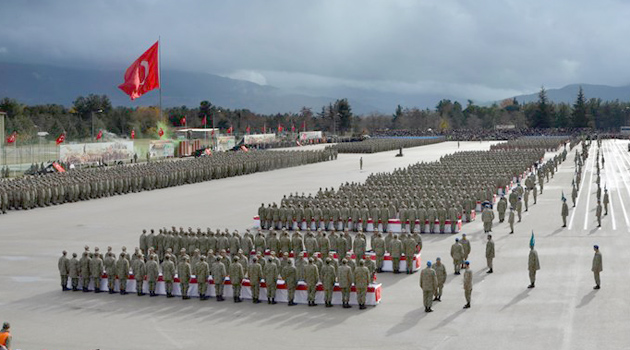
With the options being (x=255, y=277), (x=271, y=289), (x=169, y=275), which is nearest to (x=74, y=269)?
(x=169, y=275)

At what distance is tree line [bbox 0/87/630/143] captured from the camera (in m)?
95.9

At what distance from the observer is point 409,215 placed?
23.8 metres

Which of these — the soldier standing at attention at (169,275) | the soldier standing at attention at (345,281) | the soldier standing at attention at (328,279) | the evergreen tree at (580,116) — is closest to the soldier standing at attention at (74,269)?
the soldier standing at attention at (169,275)

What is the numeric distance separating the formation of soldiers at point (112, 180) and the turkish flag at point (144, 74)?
8.51 metres

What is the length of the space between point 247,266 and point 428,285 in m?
3.83

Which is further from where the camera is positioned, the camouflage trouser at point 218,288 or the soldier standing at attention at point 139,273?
the soldier standing at attention at point 139,273

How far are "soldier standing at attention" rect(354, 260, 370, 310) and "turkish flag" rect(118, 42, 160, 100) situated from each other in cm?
4287

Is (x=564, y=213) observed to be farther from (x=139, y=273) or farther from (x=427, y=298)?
(x=139, y=273)

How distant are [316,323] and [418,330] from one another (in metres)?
1.90

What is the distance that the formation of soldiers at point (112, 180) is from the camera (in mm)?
32031

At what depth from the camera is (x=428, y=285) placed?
14336 millimetres

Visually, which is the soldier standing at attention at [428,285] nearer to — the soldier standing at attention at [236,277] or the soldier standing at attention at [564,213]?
the soldier standing at attention at [236,277]

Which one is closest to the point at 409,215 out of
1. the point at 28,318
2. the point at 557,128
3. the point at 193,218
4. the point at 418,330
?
the point at 193,218

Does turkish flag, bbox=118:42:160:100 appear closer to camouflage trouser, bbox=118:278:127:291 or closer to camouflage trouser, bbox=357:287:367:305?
camouflage trouser, bbox=118:278:127:291
